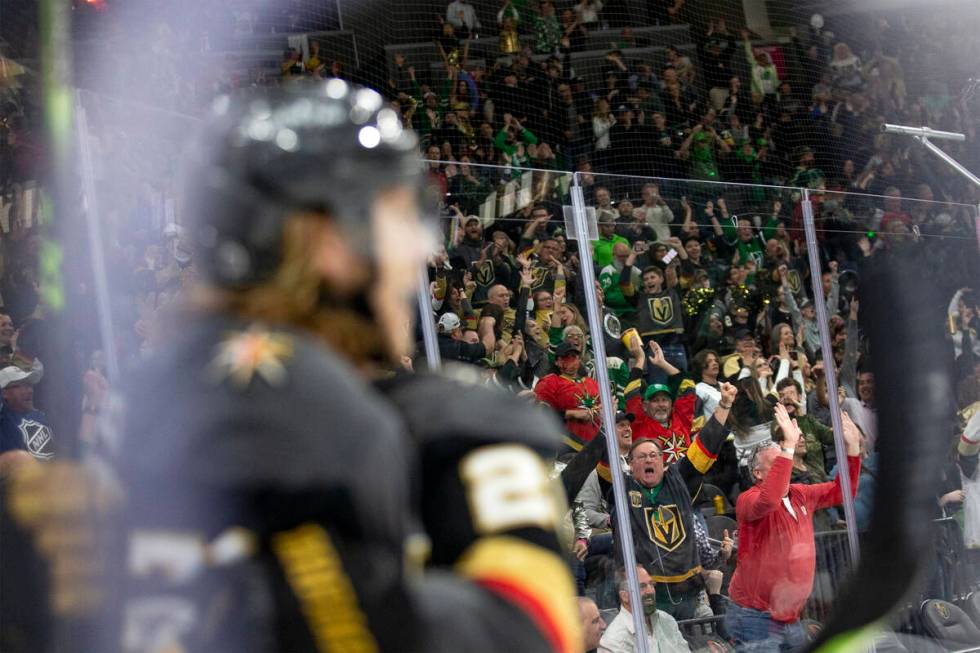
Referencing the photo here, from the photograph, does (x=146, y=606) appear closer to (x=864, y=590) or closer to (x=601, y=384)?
(x=864, y=590)

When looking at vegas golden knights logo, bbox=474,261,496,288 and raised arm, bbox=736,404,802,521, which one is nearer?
vegas golden knights logo, bbox=474,261,496,288

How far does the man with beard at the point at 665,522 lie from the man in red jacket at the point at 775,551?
9.4 inches

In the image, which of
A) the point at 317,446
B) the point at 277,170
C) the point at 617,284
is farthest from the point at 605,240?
the point at 317,446

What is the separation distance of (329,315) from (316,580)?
216mm

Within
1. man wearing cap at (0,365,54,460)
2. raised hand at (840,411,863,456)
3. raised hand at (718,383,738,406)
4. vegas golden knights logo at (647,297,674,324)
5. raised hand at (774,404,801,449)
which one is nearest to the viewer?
man wearing cap at (0,365,54,460)

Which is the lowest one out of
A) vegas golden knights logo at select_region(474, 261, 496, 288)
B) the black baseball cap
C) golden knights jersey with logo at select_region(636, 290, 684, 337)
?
the black baseball cap

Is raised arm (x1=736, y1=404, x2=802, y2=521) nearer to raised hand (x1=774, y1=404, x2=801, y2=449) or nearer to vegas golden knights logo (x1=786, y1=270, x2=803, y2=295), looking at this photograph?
raised hand (x1=774, y1=404, x2=801, y2=449)

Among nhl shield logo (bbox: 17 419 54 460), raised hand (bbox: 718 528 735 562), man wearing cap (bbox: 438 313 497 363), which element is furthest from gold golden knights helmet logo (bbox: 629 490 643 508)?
nhl shield logo (bbox: 17 419 54 460)

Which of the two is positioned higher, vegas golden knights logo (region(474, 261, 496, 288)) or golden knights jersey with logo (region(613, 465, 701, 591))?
vegas golden knights logo (region(474, 261, 496, 288))

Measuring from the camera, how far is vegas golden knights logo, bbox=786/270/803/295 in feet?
19.1

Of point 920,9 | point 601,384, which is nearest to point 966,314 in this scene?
point 601,384

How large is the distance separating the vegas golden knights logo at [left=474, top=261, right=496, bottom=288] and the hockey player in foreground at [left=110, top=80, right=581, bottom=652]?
12.2ft

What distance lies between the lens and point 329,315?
1.05 meters

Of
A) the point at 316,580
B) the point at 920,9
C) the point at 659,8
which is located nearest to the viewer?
the point at 316,580
